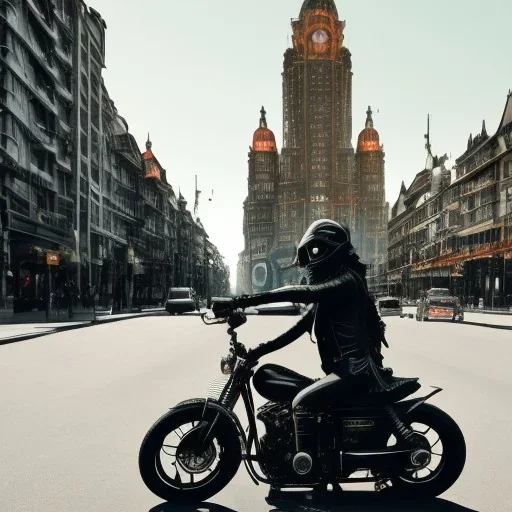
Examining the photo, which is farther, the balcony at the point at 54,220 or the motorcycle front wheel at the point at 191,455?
the balcony at the point at 54,220

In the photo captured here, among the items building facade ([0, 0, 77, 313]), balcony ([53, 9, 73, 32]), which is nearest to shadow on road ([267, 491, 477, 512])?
building facade ([0, 0, 77, 313])

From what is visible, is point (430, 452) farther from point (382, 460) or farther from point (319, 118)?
point (319, 118)

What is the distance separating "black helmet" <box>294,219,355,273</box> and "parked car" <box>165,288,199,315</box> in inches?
1741

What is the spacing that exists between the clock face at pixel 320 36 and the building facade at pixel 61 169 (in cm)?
12069

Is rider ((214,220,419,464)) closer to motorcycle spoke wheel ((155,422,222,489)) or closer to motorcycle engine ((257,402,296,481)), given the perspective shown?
motorcycle engine ((257,402,296,481))

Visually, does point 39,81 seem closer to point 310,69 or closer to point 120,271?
point 120,271

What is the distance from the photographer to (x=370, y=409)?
187 inches

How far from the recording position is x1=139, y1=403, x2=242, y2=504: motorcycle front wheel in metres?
4.72

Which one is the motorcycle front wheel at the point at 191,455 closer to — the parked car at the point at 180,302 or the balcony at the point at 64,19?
the parked car at the point at 180,302

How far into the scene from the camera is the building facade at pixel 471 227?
64188 millimetres

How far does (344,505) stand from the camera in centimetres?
485

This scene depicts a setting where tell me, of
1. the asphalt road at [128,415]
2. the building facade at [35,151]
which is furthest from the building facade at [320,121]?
the asphalt road at [128,415]

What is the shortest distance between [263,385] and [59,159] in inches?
1936

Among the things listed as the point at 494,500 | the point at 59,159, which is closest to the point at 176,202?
the point at 59,159
